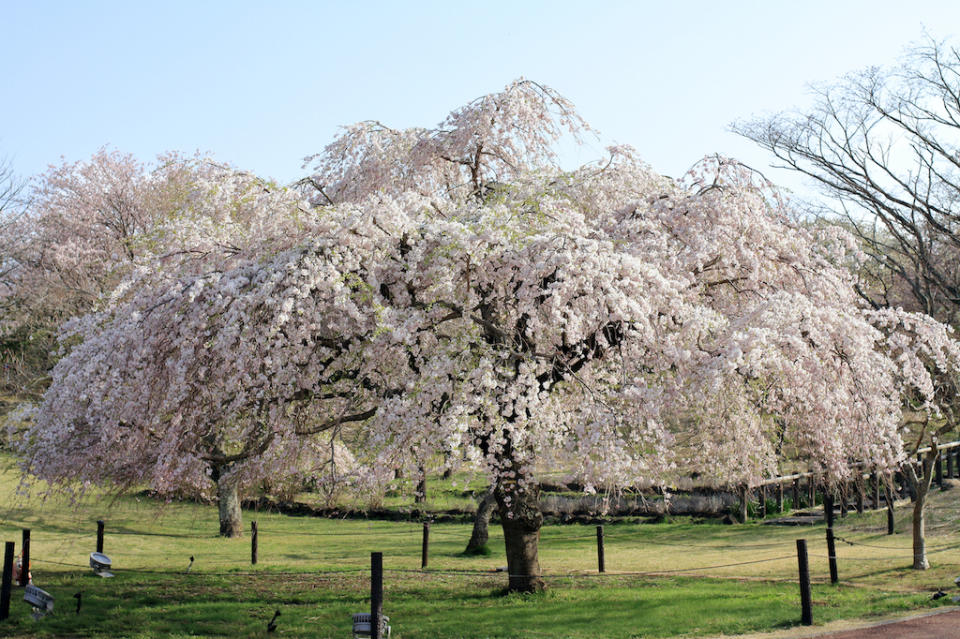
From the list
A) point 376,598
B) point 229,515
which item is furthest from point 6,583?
point 229,515

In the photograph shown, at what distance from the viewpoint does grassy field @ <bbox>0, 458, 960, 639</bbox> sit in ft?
34.4

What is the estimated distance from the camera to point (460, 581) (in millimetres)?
14305

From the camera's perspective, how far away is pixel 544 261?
31.7 feet

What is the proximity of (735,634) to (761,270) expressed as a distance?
18.2 ft

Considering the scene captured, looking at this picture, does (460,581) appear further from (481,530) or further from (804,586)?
(804,586)

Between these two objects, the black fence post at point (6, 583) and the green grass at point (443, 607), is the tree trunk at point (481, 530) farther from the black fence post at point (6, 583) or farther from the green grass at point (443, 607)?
the black fence post at point (6, 583)

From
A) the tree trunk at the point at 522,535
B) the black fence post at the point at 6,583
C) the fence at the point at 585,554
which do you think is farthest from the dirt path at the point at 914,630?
the black fence post at the point at 6,583

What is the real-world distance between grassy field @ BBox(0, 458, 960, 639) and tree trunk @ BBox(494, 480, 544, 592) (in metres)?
0.30

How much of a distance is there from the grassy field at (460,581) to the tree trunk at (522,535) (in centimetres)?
30

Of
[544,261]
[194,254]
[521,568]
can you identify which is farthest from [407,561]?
[544,261]

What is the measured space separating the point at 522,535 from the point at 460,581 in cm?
307

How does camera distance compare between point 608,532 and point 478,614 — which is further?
point 608,532

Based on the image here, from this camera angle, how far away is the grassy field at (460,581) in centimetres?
1048

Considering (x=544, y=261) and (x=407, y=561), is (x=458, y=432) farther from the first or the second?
(x=407, y=561)
